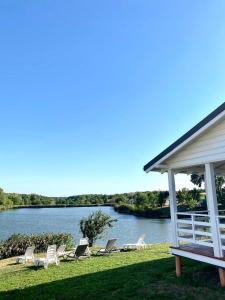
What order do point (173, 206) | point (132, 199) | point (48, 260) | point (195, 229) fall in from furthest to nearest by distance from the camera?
point (132, 199)
point (48, 260)
point (195, 229)
point (173, 206)

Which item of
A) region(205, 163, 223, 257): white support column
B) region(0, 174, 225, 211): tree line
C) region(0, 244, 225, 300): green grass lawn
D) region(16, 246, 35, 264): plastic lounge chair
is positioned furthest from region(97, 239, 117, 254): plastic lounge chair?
region(0, 174, 225, 211): tree line

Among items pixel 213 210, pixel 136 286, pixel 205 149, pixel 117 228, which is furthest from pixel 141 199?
pixel 213 210

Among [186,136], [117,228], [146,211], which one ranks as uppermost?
[186,136]

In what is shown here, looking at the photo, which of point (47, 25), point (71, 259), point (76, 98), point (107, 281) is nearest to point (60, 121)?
point (76, 98)

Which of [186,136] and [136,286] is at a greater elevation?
[186,136]

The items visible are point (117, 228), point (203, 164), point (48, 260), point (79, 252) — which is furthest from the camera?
point (117, 228)

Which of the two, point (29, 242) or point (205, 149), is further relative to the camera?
point (29, 242)

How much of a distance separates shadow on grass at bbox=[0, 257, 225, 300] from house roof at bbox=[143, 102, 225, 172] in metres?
3.11

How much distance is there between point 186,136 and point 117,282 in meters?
4.42

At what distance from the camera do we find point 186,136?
807cm

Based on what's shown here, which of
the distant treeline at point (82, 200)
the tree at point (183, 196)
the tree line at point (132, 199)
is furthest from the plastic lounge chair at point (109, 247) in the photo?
the distant treeline at point (82, 200)

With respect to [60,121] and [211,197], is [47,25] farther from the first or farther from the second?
[60,121]

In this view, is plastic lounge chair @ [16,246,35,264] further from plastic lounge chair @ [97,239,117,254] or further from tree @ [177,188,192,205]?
tree @ [177,188,192,205]

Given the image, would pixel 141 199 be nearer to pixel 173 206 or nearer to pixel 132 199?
pixel 132 199
